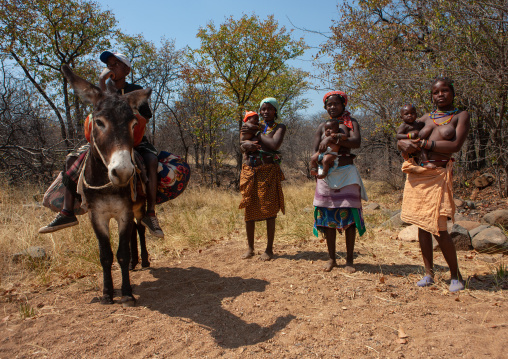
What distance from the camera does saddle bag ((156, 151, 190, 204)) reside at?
3.88 m

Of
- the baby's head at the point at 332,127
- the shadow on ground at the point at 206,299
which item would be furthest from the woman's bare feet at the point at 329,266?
the baby's head at the point at 332,127

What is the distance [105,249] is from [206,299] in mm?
1139

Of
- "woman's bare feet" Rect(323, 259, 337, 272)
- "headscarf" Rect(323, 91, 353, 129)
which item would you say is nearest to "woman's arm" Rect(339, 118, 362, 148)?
"headscarf" Rect(323, 91, 353, 129)

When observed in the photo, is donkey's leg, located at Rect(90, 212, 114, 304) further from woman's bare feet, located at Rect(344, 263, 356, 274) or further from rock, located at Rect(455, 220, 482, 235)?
rock, located at Rect(455, 220, 482, 235)

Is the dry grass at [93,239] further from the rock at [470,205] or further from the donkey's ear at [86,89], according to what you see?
the donkey's ear at [86,89]

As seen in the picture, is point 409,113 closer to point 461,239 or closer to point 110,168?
point 461,239

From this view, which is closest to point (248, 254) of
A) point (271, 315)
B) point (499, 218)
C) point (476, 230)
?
point (271, 315)

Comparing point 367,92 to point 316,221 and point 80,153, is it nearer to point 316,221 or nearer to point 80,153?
point 316,221

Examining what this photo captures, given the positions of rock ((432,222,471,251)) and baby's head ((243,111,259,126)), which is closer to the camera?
baby's head ((243,111,259,126))

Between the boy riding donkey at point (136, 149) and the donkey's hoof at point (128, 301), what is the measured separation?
66 centimetres

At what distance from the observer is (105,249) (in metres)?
3.35

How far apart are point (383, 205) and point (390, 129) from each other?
7.24ft

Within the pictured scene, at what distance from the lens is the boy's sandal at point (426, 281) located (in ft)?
11.2

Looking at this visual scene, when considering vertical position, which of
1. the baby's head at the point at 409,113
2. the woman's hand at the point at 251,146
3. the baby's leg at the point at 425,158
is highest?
the baby's head at the point at 409,113
